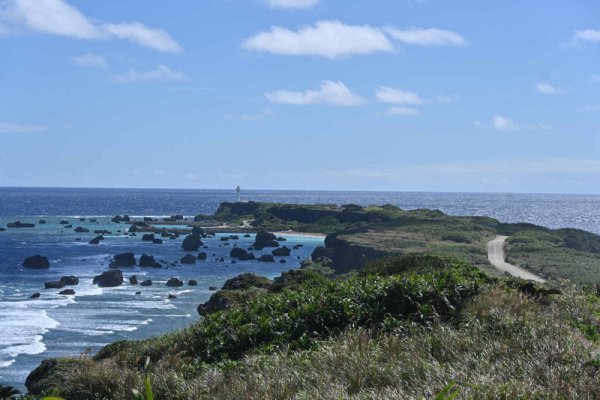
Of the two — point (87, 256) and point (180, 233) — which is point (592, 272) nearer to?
point (87, 256)

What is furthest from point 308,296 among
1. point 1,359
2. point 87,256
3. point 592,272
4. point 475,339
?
point 87,256

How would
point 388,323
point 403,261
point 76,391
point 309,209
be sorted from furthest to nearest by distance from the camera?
point 309,209
point 403,261
point 388,323
point 76,391

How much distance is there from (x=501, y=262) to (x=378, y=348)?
54.9 meters

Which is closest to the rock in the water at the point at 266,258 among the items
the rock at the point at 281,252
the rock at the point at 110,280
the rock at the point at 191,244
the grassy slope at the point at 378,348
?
the rock at the point at 281,252

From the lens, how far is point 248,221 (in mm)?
145750

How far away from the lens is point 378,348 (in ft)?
34.9

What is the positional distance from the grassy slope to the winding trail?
32258 millimetres

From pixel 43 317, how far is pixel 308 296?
115ft

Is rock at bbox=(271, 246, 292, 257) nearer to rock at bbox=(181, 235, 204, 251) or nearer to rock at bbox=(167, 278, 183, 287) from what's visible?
rock at bbox=(181, 235, 204, 251)

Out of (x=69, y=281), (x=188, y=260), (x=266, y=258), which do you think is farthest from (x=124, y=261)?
(x=266, y=258)

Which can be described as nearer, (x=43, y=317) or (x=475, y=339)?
(x=475, y=339)

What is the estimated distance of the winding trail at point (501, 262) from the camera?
175 ft

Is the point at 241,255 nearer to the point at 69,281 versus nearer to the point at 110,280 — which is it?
the point at 110,280

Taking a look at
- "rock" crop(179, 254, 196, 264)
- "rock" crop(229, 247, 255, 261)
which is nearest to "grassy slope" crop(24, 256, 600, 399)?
"rock" crop(179, 254, 196, 264)
